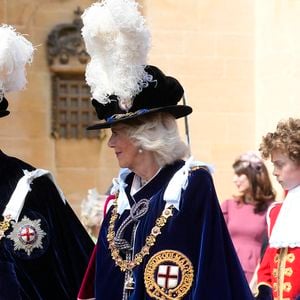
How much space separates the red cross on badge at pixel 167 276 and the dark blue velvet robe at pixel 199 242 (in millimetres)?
70

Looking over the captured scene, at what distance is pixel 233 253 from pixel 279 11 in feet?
16.7

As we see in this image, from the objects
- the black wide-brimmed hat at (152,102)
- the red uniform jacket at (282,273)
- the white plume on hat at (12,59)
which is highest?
the white plume on hat at (12,59)

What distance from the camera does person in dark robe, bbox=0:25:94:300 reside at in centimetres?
555

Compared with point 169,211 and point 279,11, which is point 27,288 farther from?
point 279,11

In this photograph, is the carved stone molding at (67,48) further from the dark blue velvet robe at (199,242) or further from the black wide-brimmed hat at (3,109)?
the dark blue velvet robe at (199,242)

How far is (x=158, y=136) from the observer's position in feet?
16.1

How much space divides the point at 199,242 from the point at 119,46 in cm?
87

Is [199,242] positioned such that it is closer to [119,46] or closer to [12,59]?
[119,46]

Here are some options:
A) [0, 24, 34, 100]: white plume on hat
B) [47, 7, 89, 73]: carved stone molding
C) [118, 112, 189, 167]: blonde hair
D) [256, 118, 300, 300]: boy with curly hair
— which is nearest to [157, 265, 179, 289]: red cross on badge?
[118, 112, 189, 167]: blonde hair

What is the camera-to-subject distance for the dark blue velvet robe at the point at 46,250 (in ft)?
18.2

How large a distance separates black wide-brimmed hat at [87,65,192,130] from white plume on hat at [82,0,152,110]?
23 mm

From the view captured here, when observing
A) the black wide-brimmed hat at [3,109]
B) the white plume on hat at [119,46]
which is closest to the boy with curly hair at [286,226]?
the white plume on hat at [119,46]

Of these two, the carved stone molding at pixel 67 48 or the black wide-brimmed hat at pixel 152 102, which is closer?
the black wide-brimmed hat at pixel 152 102

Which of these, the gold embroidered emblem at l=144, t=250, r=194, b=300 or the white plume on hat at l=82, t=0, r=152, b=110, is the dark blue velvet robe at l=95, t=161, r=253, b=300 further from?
the white plume on hat at l=82, t=0, r=152, b=110
